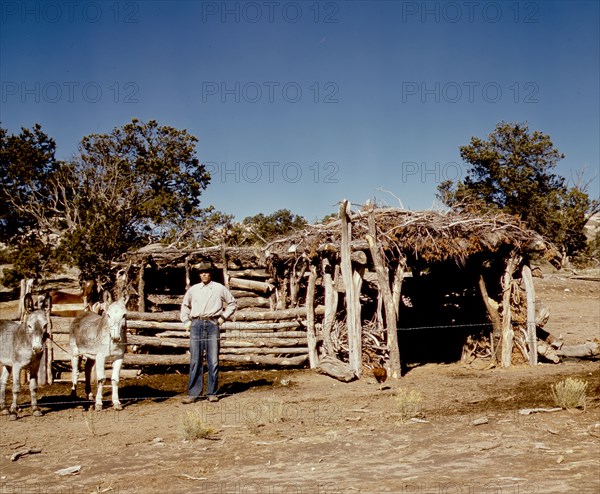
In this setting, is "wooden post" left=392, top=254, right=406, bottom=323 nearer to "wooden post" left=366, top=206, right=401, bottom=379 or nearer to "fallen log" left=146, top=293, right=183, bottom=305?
"wooden post" left=366, top=206, right=401, bottom=379

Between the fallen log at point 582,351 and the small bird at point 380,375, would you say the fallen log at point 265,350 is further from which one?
the fallen log at point 582,351

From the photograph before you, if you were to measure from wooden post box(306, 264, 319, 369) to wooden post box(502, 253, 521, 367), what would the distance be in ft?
13.7

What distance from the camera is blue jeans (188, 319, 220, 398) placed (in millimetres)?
8742

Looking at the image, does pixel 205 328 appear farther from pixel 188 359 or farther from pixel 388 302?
pixel 388 302

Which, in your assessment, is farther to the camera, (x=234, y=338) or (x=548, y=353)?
(x=234, y=338)

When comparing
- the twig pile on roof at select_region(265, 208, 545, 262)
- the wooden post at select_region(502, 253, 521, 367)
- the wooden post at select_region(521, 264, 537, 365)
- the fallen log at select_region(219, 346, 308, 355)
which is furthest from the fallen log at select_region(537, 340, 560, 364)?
the fallen log at select_region(219, 346, 308, 355)

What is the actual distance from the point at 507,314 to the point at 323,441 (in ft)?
22.7

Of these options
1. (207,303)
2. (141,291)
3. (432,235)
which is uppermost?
(432,235)

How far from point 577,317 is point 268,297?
1230 centimetres

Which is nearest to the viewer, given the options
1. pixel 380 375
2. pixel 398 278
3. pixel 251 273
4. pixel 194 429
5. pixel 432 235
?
pixel 194 429

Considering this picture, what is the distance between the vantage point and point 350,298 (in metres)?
10.8

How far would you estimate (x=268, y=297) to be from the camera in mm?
13977

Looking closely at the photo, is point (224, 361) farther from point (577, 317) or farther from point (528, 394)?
point (577, 317)

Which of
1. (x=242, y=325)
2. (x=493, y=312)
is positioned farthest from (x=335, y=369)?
(x=493, y=312)
